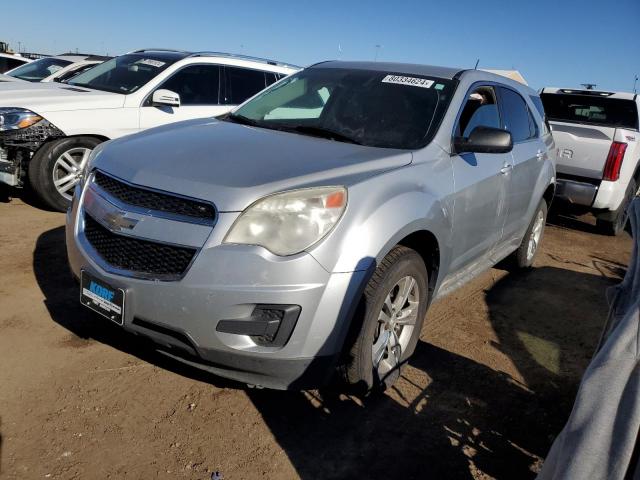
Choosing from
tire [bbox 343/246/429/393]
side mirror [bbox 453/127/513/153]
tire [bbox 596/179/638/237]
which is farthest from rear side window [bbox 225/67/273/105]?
tire [bbox 596/179/638/237]

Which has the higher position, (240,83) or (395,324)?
(240,83)

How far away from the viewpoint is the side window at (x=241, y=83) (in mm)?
Result: 6793

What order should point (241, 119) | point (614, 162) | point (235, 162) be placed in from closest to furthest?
point (235, 162) < point (241, 119) < point (614, 162)

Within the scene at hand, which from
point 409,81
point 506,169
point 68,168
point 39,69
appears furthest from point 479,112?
point 39,69

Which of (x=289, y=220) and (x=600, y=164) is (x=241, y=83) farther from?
(x=289, y=220)

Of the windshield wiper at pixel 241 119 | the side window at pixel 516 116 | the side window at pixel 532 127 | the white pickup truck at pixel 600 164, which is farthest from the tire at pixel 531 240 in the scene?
the windshield wiper at pixel 241 119

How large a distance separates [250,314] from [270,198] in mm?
509

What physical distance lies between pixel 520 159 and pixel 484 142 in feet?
3.81

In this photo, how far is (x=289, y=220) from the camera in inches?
97.6

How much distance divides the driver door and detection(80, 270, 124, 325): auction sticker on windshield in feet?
6.21

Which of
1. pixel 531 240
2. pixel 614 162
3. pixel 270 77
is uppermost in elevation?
pixel 270 77

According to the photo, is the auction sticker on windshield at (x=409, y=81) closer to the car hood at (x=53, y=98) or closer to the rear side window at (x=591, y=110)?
the car hood at (x=53, y=98)

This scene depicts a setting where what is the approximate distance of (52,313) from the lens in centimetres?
359

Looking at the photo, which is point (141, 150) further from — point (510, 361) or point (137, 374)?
point (510, 361)
